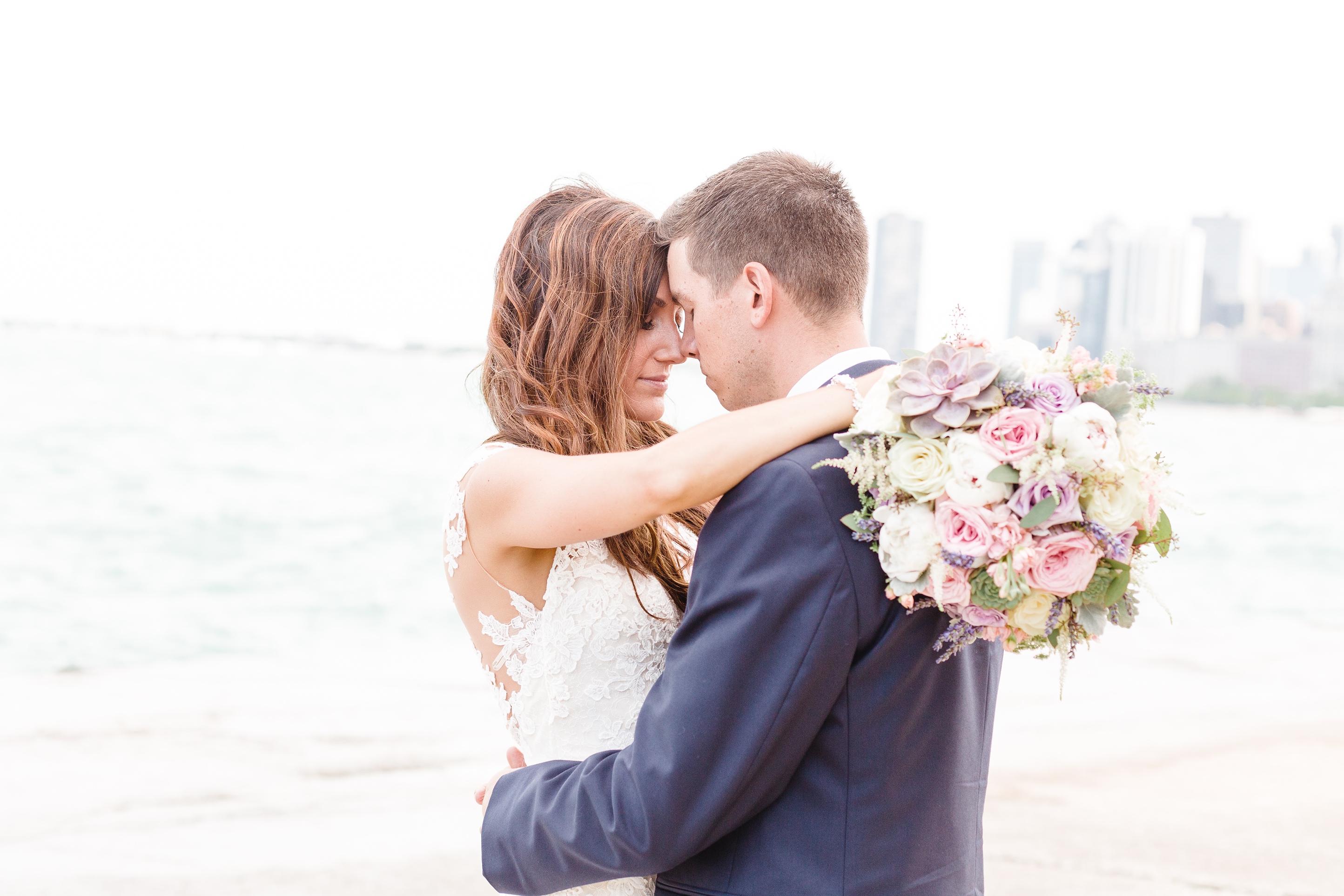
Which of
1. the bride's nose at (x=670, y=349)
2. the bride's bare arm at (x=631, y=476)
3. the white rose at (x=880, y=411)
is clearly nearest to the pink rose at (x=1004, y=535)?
the white rose at (x=880, y=411)

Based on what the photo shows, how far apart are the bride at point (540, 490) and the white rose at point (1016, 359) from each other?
2.77 feet

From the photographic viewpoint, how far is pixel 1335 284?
46.0 metres

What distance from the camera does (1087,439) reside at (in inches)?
65.4

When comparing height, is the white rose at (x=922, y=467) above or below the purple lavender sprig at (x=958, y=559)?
above

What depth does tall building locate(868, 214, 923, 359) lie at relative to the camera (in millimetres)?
12539

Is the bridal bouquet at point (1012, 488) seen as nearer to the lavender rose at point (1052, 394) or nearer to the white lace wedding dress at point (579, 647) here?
the lavender rose at point (1052, 394)

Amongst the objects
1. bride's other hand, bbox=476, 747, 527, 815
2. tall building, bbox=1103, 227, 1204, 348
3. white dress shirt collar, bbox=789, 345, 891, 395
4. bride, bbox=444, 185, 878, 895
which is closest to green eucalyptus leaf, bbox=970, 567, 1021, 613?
white dress shirt collar, bbox=789, 345, 891, 395

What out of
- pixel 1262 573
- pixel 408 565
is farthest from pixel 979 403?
pixel 1262 573

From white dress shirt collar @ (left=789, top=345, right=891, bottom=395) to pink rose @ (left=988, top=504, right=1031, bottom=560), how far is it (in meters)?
0.58

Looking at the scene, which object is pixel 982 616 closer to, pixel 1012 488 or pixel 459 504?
pixel 1012 488

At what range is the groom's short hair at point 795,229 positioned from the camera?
225cm

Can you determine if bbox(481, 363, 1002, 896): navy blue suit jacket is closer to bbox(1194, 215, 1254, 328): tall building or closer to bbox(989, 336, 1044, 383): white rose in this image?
bbox(989, 336, 1044, 383): white rose

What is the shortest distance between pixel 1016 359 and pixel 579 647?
1.21 m

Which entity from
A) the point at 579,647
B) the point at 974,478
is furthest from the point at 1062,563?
the point at 579,647
